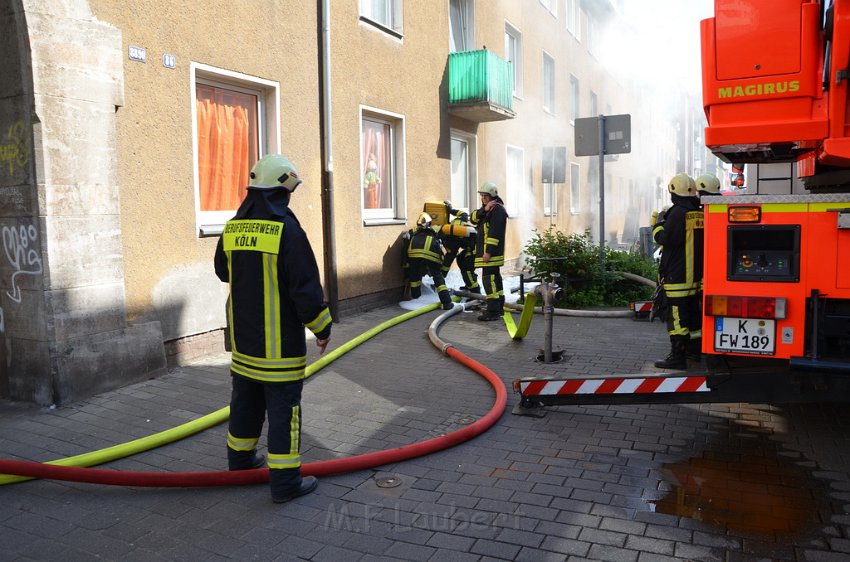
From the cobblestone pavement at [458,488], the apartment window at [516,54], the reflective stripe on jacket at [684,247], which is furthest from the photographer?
the apartment window at [516,54]

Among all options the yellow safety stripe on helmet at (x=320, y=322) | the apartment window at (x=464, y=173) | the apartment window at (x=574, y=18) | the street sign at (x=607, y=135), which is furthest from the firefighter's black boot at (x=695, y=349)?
the apartment window at (x=574, y=18)

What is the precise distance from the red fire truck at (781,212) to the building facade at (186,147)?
4547 millimetres

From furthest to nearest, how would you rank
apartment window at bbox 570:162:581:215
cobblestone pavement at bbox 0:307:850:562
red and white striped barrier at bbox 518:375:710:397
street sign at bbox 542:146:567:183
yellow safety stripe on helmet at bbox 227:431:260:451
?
apartment window at bbox 570:162:581:215
street sign at bbox 542:146:567:183
red and white striped barrier at bbox 518:375:710:397
yellow safety stripe on helmet at bbox 227:431:260:451
cobblestone pavement at bbox 0:307:850:562

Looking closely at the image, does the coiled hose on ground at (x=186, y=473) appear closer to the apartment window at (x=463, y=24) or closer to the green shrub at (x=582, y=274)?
the green shrub at (x=582, y=274)

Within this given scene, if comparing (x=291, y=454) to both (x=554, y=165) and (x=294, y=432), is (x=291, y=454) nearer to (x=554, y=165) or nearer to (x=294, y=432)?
(x=294, y=432)

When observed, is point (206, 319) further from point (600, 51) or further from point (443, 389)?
point (600, 51)

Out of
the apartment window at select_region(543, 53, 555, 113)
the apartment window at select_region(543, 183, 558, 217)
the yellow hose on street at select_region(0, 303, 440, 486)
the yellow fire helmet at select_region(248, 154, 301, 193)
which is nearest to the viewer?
the yellow fire helmet at select_region(248, 154, 301, 193)

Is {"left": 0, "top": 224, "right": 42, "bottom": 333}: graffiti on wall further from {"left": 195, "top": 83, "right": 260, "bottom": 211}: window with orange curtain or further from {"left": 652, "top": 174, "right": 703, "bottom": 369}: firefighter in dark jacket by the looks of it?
{"left": 652, "top": 174, "right": 703, "bottom": 369}: firefighter in dark jacket

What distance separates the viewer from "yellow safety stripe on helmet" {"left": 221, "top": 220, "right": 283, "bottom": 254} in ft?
11.8

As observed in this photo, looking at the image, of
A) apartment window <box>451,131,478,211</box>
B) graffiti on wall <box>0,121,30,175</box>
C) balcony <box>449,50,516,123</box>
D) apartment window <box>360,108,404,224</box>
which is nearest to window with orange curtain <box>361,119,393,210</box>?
apartment window <box>360,108,404,224</box>

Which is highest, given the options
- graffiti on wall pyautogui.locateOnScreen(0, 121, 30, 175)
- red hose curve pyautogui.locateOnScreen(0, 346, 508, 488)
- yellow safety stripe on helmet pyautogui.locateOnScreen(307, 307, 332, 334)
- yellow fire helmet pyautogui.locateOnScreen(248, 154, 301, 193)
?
graffiti on wall pyautogui.locateOnScreen(0, 121, 30, 175)

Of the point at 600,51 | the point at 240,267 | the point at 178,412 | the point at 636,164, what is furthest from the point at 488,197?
the point at 636,164

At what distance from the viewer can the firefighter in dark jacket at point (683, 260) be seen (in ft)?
19.9

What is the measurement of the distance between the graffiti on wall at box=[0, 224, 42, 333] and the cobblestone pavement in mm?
943
